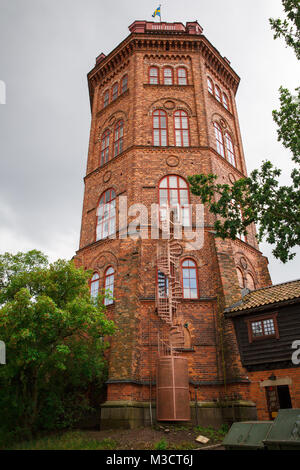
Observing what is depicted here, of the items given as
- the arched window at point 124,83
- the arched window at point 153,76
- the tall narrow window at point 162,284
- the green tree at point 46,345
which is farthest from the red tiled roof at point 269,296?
the arched window at point 124,83

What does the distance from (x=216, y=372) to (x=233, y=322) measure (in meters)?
2.14

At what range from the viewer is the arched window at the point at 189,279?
16.4m

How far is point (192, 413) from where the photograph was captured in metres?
13.9

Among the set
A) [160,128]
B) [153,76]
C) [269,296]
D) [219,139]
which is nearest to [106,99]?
[153,76]

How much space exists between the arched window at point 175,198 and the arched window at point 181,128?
2.60 metres

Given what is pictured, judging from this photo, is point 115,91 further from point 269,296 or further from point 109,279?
point 269,296

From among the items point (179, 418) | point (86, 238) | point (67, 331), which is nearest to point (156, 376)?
point (179, 418)

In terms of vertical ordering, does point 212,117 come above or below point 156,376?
above

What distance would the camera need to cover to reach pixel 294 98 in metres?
12.5

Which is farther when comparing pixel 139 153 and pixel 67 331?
pixel 139 153
